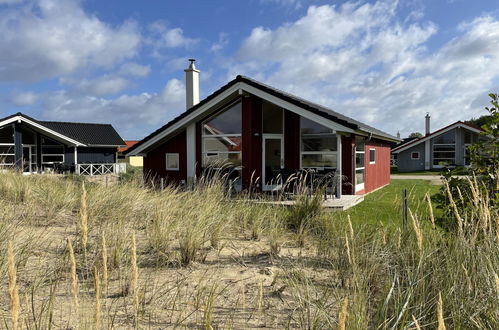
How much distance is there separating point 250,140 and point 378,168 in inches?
280

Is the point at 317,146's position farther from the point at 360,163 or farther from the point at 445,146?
the point at 445,146

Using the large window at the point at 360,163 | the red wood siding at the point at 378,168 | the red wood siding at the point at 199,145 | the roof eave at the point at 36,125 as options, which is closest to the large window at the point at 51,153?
the roof eave at the point at 36,125

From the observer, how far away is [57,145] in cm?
→ 2750

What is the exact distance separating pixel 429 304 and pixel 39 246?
11.1 ft

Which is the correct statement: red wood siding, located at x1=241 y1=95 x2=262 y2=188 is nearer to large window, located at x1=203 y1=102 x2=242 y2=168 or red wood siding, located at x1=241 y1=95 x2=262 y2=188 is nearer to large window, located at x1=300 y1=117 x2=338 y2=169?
large window, located at x1=203 y1=102 x2=242 y2=168

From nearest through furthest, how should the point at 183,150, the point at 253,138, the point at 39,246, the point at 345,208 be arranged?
the point at 39,246, the point at 345,208, the point at 253,138, the point at 183,150

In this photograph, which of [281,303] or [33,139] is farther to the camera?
[33,139]

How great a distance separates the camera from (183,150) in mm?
13625

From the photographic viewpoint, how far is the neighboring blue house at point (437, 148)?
1199 inches

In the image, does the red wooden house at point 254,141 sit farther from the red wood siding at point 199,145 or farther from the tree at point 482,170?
the tree at point 482,170

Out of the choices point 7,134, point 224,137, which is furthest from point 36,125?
point 224,137

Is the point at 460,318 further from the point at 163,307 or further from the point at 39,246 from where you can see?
the point at 39,246

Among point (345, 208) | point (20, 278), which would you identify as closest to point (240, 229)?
point (20, 278)

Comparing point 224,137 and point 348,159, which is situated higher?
point 224,137
